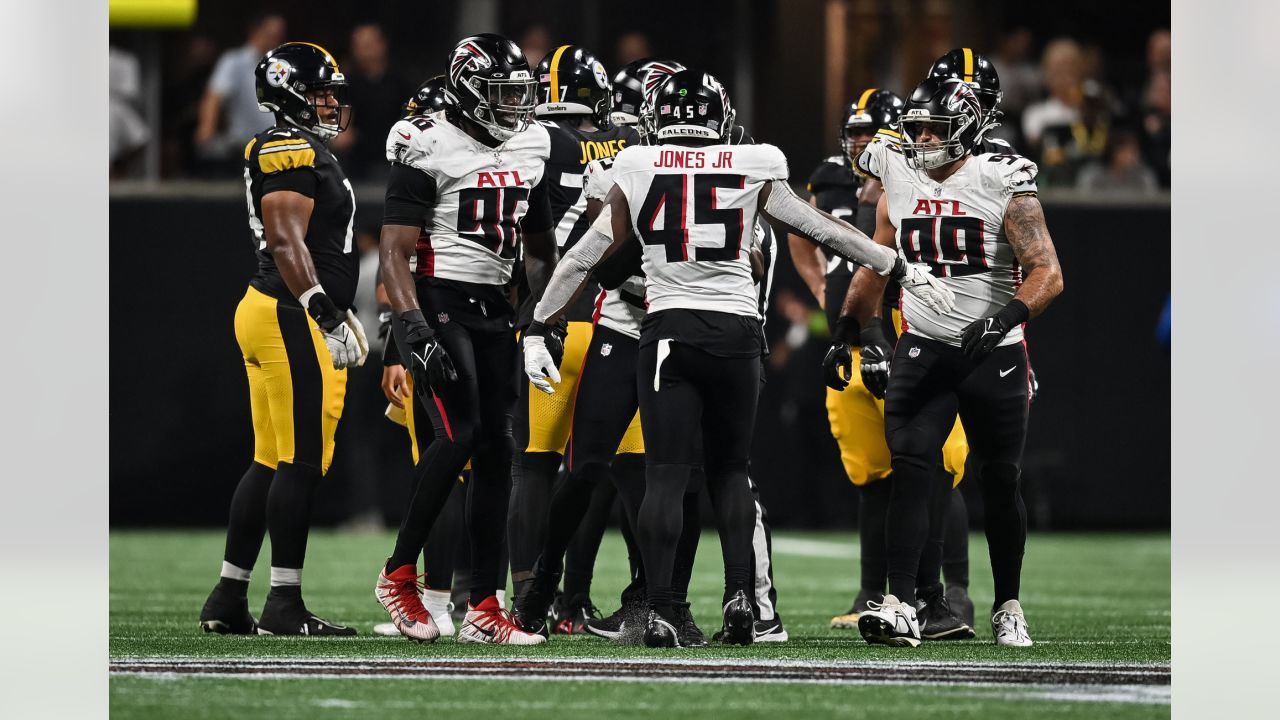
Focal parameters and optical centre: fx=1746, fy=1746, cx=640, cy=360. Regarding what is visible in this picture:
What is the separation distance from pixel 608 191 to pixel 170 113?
8.20 m

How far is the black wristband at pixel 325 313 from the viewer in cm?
587

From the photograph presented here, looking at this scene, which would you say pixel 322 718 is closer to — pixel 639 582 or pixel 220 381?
pixel 639 582

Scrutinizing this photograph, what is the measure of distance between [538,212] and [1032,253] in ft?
5.57

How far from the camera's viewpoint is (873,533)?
696 centimetres

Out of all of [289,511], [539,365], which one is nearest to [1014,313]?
[539,365]

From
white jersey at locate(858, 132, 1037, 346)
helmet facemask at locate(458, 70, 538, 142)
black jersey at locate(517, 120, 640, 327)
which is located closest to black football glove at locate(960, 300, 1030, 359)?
white jersey at locate(858, 132, 1037, 346)

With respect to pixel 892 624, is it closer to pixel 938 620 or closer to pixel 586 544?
pixel 938 620

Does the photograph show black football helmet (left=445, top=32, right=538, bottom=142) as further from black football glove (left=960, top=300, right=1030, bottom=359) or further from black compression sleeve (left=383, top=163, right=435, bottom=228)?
black football glove (left=960, top=300, right=1030, bottom=359)

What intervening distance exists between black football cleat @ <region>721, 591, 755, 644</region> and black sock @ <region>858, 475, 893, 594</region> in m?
1.16

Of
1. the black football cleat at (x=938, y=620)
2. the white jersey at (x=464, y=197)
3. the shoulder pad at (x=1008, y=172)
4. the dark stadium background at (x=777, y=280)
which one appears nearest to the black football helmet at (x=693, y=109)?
the white jersey at (x=464, y=197)

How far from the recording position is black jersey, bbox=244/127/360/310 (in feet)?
20.0

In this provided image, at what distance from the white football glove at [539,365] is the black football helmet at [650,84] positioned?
82cm

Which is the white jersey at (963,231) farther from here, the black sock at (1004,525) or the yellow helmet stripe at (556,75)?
the yellow helmet stripe at (556,75)
